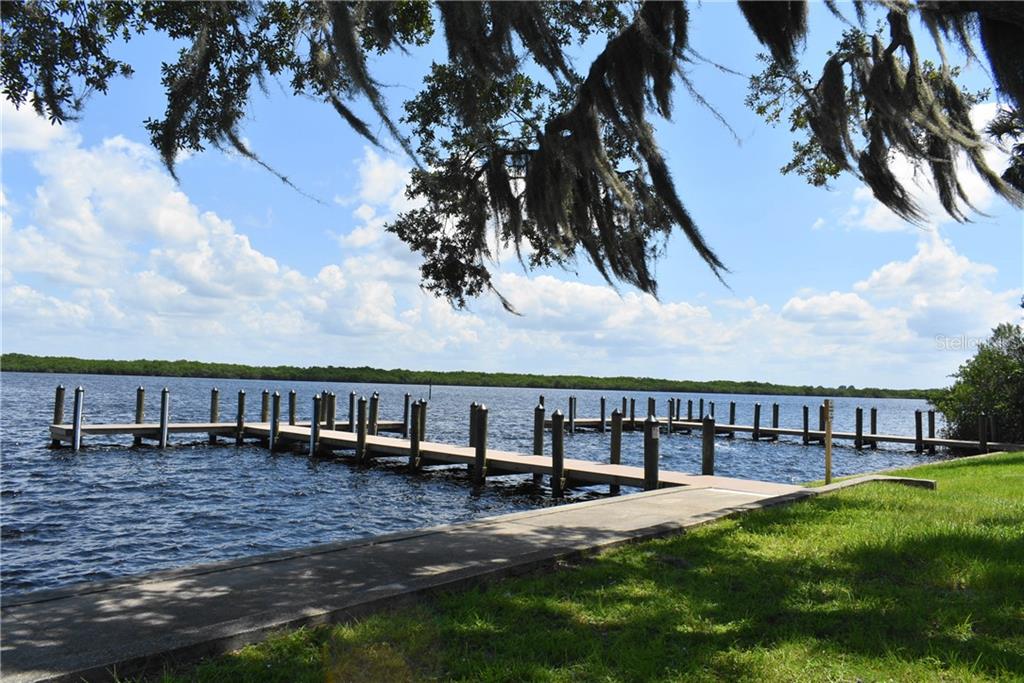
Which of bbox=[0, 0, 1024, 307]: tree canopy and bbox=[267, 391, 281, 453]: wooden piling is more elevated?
bbox=[0, 0, 1024, 307]: tree canopy

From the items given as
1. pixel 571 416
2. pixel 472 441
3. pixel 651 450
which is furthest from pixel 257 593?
pixel 571 416

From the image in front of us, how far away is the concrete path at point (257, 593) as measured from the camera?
4023 mm

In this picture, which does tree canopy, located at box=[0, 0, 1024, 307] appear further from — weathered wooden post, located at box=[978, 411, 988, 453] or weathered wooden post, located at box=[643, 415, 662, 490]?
weathered wooden post, located at box=[978, 411, 988, 453]

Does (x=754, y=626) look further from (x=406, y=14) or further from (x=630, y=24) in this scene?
(x=406, y=14)

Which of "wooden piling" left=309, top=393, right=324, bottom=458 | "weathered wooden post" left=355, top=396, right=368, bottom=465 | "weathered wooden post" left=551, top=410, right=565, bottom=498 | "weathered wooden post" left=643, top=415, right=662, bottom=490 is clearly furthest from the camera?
"wooden piling" left=309, top=393, right=324, bottom=458

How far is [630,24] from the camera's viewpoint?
6488 mm

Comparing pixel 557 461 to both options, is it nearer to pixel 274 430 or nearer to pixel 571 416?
pixel 274 430

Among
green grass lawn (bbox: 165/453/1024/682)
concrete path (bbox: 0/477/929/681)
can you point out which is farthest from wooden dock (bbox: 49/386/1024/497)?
concrete path (bbox: 0/477/929/681)

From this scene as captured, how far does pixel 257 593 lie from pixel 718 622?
3095mm

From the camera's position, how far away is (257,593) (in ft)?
17.3

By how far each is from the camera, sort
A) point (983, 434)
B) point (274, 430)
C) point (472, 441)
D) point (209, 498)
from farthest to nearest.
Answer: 1. point (983, 434)
2. point (274, 430)
3. point (472, 441)
4. point (209, 498)

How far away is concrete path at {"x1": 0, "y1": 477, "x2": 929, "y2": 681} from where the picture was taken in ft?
13.2

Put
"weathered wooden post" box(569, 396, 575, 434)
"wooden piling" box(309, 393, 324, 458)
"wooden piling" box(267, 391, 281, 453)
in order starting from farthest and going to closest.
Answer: "weathered wooden post" box(569, 396, 575, 434) < "wooden piling" box(267, 391, 281, 453) < "wooden piling" box(309, 393, 324, 458)

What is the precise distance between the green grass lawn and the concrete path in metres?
0.20
